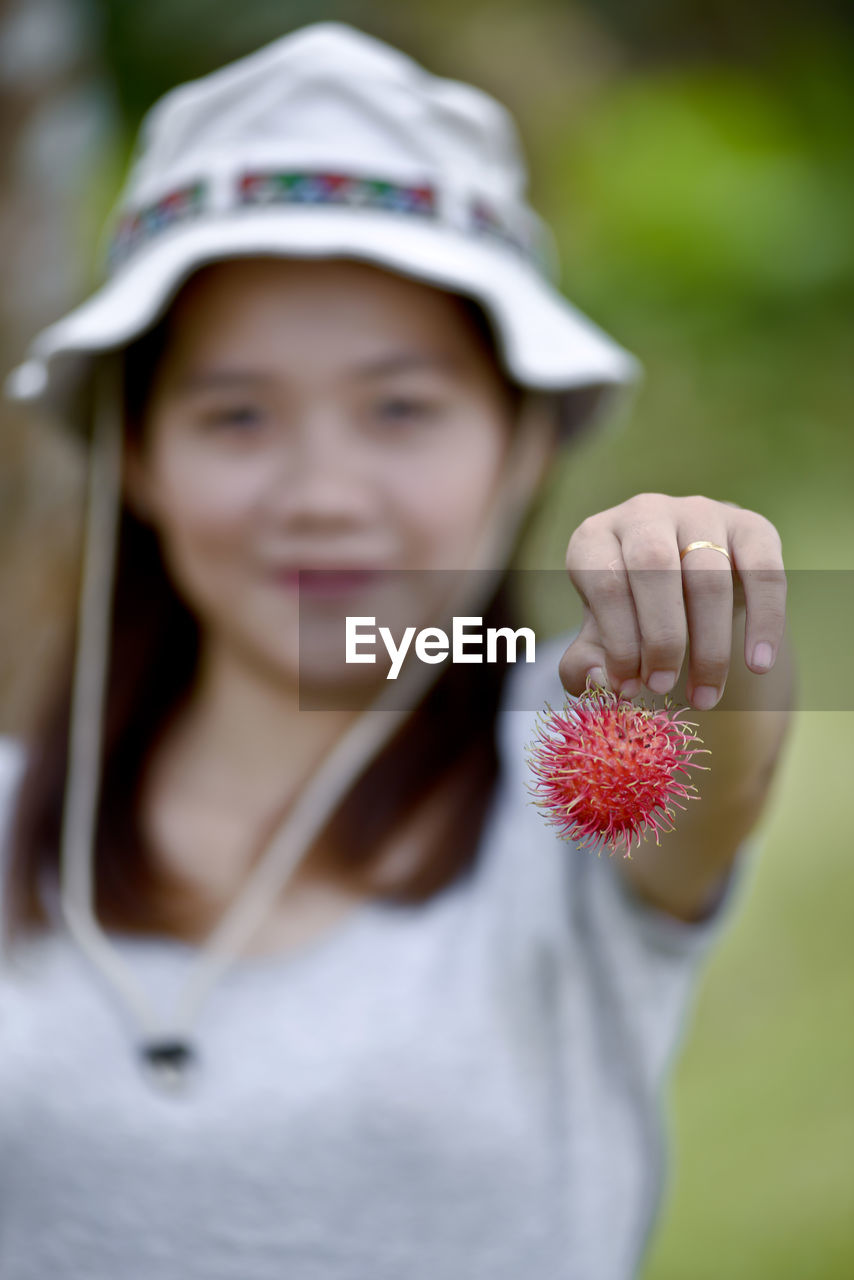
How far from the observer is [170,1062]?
64 cm

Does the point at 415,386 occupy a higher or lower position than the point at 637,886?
higher

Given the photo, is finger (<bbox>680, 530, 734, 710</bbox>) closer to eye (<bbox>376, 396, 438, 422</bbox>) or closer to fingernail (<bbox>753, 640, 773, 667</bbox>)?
fingernail (<bbox>753, 640, 773, 667</bbox>)

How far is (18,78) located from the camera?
3.89 feet

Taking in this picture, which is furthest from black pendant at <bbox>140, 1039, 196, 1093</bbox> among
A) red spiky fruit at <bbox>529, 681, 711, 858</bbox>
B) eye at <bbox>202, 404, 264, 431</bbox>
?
red spiky fruit at <bbox>529, 681, 711, 858</bbox>

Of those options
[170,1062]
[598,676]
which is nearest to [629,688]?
[598,676]

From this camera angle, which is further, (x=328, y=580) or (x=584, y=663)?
(x=328, y=580)

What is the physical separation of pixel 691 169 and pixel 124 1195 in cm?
177

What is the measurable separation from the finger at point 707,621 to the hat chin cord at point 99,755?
1.36 feet

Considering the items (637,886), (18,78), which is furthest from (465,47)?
(637,886)

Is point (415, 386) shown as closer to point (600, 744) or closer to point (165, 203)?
point (165, 203)

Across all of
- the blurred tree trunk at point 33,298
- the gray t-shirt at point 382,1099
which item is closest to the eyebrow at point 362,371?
the gray t-shirt at point 382,1099

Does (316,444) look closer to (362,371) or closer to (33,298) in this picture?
(362,371)

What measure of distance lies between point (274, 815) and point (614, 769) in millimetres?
495

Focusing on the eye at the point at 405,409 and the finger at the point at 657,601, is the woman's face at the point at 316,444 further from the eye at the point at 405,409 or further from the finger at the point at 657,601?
the finger at the point at 657,601
